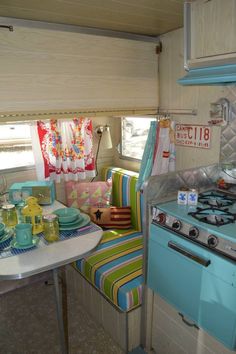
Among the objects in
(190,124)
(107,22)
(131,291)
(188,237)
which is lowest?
(131,291)

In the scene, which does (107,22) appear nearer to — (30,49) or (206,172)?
(30,49)

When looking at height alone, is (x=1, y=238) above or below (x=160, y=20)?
below

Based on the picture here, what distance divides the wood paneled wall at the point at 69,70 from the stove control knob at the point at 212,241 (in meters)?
1.31

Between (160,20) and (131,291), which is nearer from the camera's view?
(131,291)

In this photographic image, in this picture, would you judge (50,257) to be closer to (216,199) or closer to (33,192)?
(33,192)

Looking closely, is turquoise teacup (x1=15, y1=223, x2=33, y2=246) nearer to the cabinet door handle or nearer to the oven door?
the oven door

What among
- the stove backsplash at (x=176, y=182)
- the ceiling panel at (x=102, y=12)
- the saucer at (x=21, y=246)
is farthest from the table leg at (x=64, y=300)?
the ceiling panel at (x=102, y=12)

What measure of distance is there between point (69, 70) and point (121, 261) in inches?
54.4

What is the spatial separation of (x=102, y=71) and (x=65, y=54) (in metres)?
0.31

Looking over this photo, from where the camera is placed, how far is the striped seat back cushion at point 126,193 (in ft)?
7.89

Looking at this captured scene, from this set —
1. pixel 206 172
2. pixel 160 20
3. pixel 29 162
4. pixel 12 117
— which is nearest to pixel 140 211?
pixel 206 172

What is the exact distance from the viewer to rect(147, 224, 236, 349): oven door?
1255 mm

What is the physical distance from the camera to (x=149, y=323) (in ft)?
5.91

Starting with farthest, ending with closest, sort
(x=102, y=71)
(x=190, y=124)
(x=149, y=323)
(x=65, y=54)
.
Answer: (x=190, y=124)
(x=102, y=71)
(x=65, y=54)
(x=149, y=323)
